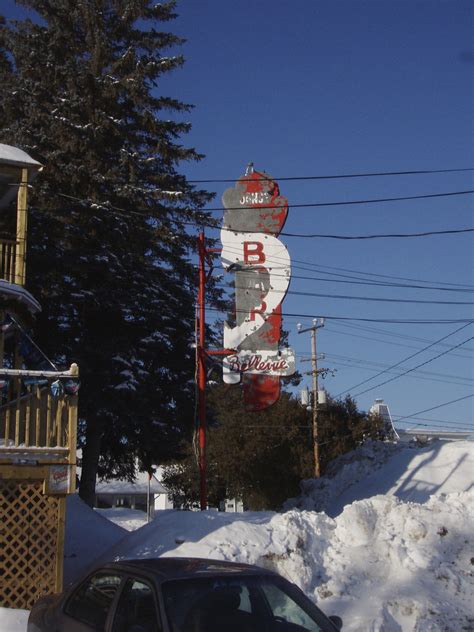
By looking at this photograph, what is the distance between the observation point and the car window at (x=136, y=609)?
5.55 metres

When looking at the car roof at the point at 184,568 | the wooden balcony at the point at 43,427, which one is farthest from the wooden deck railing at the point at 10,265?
the car roof at the point at 184,568

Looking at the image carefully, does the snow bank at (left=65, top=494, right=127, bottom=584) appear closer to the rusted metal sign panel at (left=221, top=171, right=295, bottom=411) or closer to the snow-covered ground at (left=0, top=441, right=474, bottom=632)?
the snow-covered ground at (left=0, top=441, right=474, bottom=632)

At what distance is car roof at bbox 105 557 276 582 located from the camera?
5879mm

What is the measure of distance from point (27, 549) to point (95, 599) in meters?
6.05

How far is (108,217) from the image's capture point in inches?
961

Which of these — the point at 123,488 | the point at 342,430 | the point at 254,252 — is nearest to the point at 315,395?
the point at 342,430

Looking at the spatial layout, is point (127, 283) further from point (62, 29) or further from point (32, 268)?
point (62, 29)

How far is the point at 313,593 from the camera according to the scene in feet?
36.3

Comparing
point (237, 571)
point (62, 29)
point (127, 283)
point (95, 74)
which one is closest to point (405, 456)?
point (127, 283)

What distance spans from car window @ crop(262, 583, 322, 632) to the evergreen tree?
16.5m

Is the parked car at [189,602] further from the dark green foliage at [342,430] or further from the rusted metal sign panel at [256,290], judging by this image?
the dark green foliage at [342,430]

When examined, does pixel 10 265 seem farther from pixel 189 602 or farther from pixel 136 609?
pixel 189 602

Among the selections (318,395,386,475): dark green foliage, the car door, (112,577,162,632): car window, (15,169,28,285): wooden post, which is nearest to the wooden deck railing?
(15,169,28,285): wooden post

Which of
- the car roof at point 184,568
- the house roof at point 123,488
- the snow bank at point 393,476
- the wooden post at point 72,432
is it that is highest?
the wooden post at point 72,432
